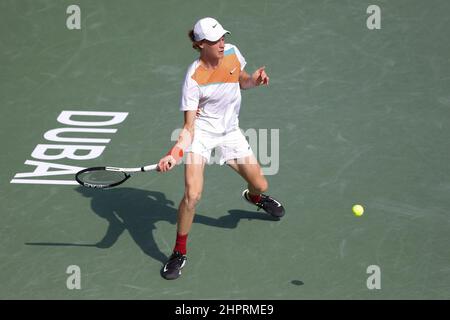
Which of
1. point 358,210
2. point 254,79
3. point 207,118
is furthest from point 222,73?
point 358,210

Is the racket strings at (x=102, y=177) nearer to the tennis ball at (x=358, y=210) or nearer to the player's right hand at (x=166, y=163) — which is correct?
the player's right hand at (x=166, y=163)

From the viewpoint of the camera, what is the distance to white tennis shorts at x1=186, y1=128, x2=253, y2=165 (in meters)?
Answer: 9.91

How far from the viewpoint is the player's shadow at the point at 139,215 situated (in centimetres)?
1036

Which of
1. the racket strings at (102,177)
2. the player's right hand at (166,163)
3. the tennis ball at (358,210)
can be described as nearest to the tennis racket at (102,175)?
the racket strings at (102,177)

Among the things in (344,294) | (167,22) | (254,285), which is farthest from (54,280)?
(167,22)

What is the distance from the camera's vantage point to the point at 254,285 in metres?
9.63

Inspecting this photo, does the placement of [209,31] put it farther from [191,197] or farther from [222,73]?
[191,197]

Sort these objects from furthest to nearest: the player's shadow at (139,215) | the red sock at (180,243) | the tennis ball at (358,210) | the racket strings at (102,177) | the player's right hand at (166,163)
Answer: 1. the tennis ball at (358,210)
2. the player's shadow at (139,215)
3. the red sock at (180,243)
4. the racket strings at (102,177)
5. the player's right hand at (166,163)

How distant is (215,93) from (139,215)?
6.64ft

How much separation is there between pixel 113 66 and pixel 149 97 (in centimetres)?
97

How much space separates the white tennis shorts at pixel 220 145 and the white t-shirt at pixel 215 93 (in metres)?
0.07

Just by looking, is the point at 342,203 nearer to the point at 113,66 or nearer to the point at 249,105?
the point at 249,105

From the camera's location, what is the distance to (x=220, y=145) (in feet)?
33.2

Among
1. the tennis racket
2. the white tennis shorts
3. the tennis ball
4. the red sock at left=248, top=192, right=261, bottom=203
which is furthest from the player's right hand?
the tennis ball
